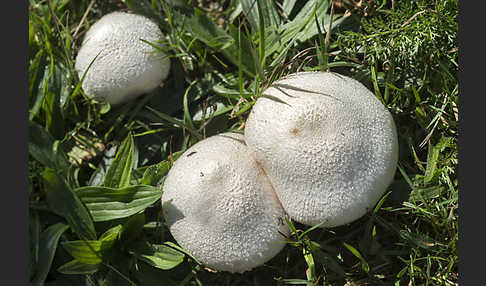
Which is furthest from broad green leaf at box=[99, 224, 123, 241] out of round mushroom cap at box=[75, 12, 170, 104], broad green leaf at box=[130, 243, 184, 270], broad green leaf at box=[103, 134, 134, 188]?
round mushroom cap at box=[75, 12, 170, 104]

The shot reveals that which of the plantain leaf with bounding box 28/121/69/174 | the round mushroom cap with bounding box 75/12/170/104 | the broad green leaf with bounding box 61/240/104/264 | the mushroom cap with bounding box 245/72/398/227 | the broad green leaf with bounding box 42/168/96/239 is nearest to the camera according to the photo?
the mushroom cap with bounding box 245/72/398/227

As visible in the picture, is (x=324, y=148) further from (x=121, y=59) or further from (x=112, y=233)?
(x=121, y=59)

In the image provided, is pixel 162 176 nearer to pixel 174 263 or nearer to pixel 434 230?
pixel 174 263

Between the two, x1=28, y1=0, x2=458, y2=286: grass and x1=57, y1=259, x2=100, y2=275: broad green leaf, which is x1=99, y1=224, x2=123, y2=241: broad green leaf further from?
x1=57, y1=259, x2=100, y2=275: broad green leaf

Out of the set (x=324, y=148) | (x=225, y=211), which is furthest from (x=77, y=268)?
(x=324, y=148)

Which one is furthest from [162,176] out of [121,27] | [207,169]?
[121,27]

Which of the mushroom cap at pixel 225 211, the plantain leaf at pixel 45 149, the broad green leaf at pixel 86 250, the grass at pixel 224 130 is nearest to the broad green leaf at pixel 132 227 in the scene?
the grass at pixel 224 130
